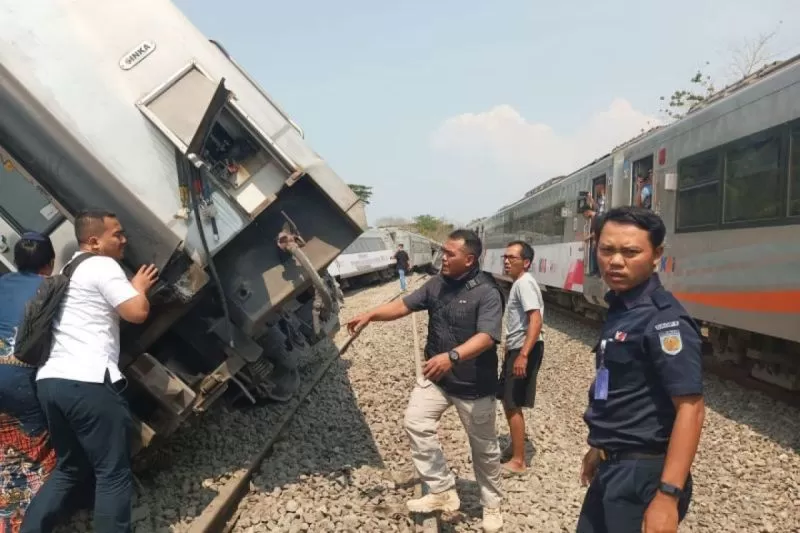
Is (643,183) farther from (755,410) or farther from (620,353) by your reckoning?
(620,353)

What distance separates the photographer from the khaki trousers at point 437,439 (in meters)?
3.91

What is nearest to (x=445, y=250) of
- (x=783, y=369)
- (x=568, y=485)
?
(x=568, y=485)

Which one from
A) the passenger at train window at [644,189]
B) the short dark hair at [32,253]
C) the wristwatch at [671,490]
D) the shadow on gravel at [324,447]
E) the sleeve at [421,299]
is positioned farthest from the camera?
the passenger at train window at [644,189]

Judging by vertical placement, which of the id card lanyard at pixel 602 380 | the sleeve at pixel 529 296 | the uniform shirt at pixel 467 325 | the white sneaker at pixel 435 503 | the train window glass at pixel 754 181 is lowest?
the train window glass at pixel 754 181

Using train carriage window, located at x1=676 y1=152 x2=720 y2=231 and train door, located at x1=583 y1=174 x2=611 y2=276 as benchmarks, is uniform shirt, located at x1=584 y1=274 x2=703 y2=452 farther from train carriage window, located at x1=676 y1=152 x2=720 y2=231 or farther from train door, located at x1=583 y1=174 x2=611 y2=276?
train door, located at x1=583 y1=174 x2=611 y2=276

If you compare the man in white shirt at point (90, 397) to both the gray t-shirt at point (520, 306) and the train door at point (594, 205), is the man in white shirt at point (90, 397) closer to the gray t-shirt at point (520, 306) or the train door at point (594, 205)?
the gray t-shirt at point (520, 306)

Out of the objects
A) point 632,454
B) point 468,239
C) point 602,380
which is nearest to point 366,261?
point 468,239

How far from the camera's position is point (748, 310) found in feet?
21.8

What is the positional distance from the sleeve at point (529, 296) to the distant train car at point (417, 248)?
111 ft

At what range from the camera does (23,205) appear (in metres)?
4.23

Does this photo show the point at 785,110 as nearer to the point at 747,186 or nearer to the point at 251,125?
the point at 747,186

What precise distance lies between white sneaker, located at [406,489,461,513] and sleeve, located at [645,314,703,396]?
2194 millimetres

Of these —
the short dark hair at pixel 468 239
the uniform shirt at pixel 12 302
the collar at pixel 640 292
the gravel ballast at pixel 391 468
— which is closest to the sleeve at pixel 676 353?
the collar at pixel 640 292

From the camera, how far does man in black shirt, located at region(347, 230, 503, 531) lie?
3912 mm
